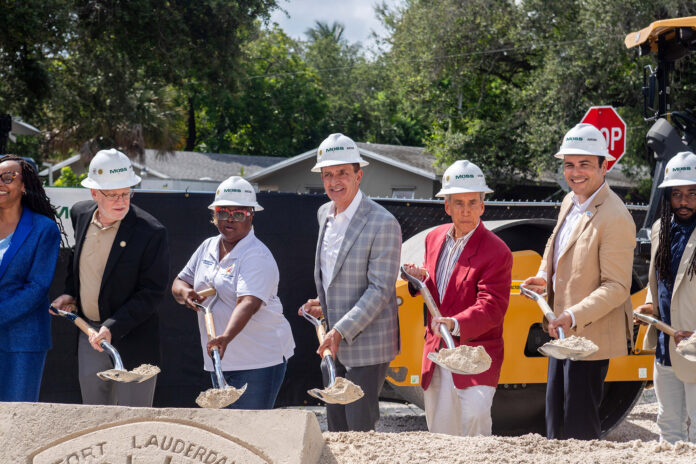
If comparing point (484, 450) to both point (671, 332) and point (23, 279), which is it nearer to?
point (671, 332)

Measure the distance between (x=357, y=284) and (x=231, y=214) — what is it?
86 centimetres

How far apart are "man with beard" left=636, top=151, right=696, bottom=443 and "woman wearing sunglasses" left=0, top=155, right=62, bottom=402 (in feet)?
10.9

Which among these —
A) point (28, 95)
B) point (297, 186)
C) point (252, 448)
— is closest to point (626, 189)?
point (297, 186)

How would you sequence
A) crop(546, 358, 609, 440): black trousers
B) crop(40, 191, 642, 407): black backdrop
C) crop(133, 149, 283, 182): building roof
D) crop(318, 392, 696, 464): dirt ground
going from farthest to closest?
crop(133, 149, 283, 182): building roof
crop(40, 191, 642, 407): black backdrop
crop(546, 358, 609, 440): black trousers
crop(318, 392, 696, 464): dirt ground

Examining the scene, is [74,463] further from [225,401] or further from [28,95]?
[28,95]

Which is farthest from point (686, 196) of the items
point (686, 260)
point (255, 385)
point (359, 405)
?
point (255, 385)

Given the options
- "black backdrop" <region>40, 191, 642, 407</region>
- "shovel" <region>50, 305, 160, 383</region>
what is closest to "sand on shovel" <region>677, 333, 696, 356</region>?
"shovel" <region>50, 305, 160, 383</region>

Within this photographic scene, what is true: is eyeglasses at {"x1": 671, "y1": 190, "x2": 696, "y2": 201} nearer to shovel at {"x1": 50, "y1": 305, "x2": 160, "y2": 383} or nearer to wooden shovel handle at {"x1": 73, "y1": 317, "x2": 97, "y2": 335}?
shovel at {"x1": 50, "y1": 305, "x2": 160, "y2": 383}

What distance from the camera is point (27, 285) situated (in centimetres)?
430

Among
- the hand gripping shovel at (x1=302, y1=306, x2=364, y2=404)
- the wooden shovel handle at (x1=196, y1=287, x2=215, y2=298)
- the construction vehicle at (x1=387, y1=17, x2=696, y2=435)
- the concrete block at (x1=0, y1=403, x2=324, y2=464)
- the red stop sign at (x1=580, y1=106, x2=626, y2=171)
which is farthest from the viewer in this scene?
the red stop sign at (x1=580, y1=106, x2=626, y2=171)

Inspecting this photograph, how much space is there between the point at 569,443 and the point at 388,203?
4.37 m

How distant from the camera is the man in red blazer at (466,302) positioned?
13.4 ft

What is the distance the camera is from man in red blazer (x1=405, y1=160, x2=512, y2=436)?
407cm

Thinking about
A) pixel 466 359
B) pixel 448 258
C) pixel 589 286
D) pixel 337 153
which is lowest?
pixel 466 359
